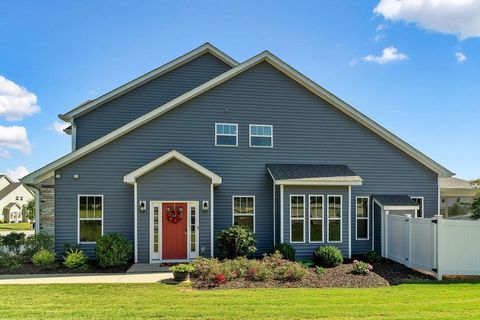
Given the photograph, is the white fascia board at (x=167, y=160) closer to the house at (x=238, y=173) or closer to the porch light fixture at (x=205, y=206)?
the house at (x=238, y=173)

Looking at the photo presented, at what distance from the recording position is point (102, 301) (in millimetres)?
8594

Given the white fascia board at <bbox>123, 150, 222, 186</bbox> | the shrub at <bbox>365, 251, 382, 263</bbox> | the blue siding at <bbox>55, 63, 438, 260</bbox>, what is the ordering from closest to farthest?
the white fascia board at <bbox>123, 150, 222, 186</bbox> → the blue siding at <bbox>55, 63, 438, 260</bbox> → the shrub at <bbox>365, 251, 382, 263</bbox>

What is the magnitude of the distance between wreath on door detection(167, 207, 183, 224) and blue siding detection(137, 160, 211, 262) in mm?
474

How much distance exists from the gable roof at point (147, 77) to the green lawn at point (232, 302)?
8.94 meters

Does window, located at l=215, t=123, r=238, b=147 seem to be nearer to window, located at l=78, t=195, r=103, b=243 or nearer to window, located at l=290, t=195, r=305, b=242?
window, located at l=290, t=195, r=305, b=242

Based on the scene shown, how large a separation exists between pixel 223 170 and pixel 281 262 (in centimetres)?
476

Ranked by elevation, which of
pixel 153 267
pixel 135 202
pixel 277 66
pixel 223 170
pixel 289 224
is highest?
pixel 277 66

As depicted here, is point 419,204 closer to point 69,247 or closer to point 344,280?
point 344,280

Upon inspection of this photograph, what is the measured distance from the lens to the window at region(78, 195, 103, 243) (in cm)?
1409

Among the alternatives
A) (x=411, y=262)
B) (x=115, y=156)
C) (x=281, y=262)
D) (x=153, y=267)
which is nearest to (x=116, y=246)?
(x=153, y=267)

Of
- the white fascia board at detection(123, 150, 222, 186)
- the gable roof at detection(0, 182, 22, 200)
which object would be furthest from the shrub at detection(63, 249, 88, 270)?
the gable roof at detection(0, 182, 22, 200)

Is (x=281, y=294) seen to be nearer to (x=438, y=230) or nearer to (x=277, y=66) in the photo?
(x=438, y=230)

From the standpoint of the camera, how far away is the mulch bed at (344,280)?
10.5 m

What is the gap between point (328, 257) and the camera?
1350cm
